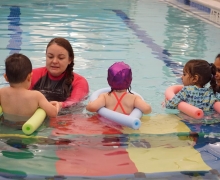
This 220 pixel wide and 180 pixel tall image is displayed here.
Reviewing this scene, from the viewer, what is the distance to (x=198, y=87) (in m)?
4.08

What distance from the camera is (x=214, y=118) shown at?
13.2 ft

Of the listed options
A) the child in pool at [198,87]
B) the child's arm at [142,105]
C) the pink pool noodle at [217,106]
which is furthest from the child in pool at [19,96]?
the pink pool noodle at [217,106]

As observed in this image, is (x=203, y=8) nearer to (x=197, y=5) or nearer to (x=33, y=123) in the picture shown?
(x=197, y=5)

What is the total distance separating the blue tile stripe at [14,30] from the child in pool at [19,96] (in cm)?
352

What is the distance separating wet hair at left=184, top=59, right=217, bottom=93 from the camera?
4.01m

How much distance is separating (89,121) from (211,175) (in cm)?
130

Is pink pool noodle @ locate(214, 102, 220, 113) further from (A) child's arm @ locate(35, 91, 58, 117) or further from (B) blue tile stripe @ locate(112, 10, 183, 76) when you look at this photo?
(B) blue tile stripe @ locate(112, 10, 183, 76)

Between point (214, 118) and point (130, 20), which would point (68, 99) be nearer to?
point (214, 118)

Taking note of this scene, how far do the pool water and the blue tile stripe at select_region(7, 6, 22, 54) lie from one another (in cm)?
2

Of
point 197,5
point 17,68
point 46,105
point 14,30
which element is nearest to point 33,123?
point 46,105

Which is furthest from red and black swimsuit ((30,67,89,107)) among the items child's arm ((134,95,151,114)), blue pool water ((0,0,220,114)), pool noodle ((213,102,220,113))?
pool noodle ((213,102,220,113))

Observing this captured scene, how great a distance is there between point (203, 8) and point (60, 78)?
1012 cm

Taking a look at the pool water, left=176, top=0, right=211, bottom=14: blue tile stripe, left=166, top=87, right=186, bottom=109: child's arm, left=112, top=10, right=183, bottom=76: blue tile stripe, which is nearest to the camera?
the pool water


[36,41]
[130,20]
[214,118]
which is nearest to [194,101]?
[214,118]
